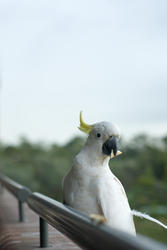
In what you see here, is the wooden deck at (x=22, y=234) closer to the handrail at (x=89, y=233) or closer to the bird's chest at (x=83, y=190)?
the handrail at (x=89, y=233)

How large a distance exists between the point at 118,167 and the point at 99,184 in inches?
632

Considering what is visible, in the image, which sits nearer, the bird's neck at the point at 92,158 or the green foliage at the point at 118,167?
the bird's neck at the point at 92,158

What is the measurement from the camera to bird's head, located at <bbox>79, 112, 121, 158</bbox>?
1.75 metres

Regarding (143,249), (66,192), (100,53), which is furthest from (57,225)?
(100,53)

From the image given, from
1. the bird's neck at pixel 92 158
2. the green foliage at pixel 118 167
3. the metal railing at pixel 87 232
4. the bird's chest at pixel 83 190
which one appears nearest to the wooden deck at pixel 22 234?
the metal railing at pixel 87 232

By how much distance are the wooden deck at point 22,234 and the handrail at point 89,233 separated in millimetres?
298

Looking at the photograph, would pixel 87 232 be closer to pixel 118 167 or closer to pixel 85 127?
A: pixel 85 127

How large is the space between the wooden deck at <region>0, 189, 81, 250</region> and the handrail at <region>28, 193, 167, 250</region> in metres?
0.30

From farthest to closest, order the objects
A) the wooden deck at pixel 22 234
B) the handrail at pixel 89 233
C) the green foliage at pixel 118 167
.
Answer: the green foliage at pixel 118 167 → the wooden deck at pixel 22 234 → the handrail at pixel 89 233

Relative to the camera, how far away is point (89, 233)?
1.21 metres

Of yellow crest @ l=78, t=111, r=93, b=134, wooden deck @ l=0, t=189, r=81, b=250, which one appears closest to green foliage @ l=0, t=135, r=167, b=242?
wooden deck @ l=0, t=189, r=81, b=250

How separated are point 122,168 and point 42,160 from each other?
137 inches

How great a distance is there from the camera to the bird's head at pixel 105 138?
5.73 ft

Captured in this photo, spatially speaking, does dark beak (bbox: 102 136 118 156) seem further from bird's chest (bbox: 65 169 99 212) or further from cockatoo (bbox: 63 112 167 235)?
bird's chest (bbox: 65 169 99 212)
